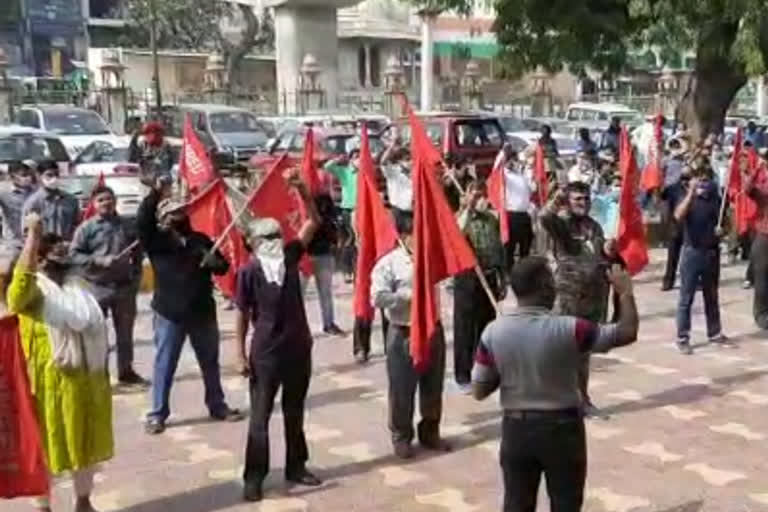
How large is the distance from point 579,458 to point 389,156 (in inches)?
317

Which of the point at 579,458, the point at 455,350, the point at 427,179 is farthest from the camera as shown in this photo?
the point at 455,350

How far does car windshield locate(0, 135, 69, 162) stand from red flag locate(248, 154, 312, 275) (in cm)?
1235

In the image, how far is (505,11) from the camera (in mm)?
18062

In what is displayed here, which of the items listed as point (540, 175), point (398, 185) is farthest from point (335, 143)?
point (398, 185)

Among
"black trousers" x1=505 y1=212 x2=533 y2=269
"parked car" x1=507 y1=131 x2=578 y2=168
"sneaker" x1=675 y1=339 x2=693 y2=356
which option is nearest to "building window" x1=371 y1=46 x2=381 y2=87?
"parked car" x1=507 y1=131 x2=578 y2=168

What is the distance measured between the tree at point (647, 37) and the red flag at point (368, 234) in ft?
31.0

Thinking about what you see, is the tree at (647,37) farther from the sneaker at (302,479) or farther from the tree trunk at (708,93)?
the sneaker at (302,479)

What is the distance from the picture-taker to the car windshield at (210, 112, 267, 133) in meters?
27.4

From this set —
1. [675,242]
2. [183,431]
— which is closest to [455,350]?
[183,431]

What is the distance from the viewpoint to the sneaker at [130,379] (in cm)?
944

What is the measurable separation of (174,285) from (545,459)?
375 cm

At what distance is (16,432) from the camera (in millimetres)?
5809

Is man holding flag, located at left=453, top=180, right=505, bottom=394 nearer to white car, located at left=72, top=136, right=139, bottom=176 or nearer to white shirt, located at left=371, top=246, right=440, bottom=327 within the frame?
white shirt, located at left=371, top=246, right=440, bottom=327

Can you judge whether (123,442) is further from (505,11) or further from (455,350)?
(505,11)
